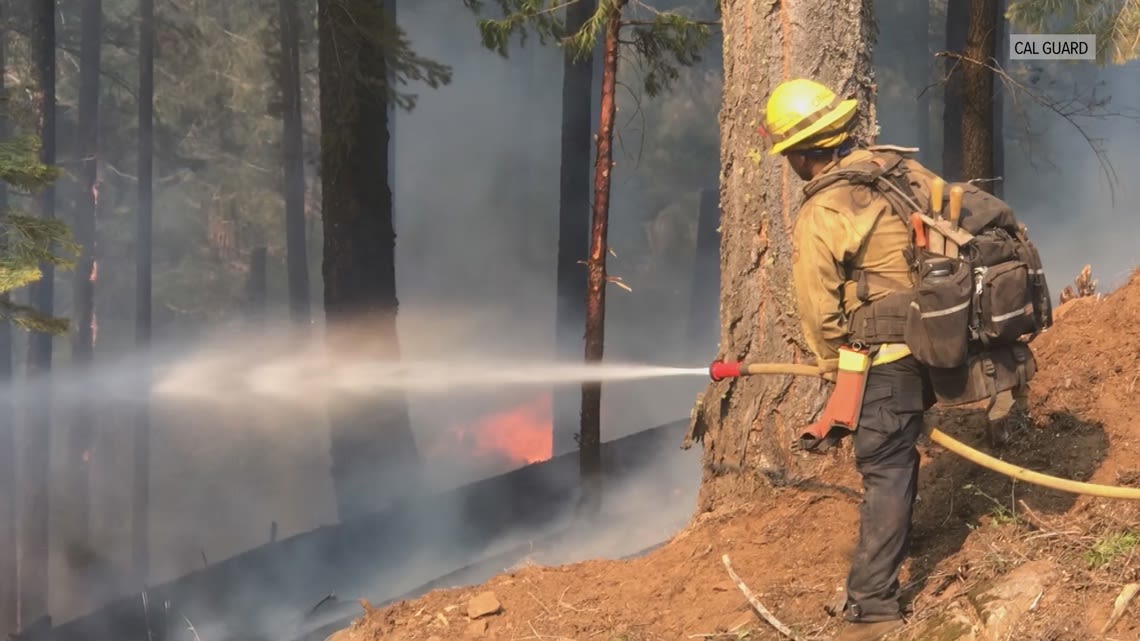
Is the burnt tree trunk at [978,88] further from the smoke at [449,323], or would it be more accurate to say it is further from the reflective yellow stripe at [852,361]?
the smoke at [449,323]

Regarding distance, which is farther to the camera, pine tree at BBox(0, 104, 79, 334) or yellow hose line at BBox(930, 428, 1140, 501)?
pine tree at BBox(0, 104, 79, 334)

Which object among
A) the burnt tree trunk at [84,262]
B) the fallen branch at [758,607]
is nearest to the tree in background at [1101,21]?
the fallen branch at [758,607]

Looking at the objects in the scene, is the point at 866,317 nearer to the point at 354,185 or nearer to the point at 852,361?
the point at 852,361

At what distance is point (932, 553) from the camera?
4.94m

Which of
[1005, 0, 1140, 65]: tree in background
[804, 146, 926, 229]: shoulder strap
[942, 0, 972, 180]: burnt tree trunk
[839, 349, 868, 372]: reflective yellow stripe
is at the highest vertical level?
[1005, 0, 1140, 65]: tree in background

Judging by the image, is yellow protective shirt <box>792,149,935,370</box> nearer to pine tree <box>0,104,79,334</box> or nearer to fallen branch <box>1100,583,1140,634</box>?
fallen branch <box>1100,583,1140,634</box>

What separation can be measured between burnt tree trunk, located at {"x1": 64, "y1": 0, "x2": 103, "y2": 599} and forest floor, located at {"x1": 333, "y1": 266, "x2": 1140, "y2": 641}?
20.5 metres

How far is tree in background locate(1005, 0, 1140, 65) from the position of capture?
11344 mm

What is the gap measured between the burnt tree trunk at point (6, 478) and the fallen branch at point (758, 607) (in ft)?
53.3

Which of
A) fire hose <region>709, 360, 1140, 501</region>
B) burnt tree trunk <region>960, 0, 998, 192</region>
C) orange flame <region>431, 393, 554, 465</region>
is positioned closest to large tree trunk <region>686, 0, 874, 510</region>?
fire hose <region>709, 360, 1140, 501</region>

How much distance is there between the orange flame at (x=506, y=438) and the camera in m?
22.0

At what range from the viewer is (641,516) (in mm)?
15477

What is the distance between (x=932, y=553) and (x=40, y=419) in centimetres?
2238

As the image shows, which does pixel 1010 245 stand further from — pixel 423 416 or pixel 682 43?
pixel 423 416
